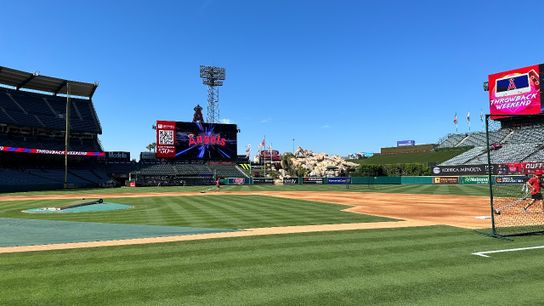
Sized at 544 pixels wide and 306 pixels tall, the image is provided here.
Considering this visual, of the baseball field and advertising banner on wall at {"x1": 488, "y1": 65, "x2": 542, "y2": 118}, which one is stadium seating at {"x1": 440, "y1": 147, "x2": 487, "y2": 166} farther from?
the baseball field

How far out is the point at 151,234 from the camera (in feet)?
40.3

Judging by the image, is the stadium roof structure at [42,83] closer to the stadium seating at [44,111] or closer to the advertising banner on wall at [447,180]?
the stadium seating at [44,111]

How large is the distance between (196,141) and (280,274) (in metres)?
69.6

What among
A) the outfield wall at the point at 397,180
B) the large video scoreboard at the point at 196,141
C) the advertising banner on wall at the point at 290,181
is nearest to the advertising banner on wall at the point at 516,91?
the outfield wall at the point at 397,180

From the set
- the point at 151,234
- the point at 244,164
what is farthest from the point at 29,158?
the point at 151,234

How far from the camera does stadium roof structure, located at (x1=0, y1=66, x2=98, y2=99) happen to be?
210 feet

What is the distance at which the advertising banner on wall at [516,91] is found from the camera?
56062 mm

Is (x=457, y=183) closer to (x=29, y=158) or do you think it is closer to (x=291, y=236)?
(x=291, y=236)

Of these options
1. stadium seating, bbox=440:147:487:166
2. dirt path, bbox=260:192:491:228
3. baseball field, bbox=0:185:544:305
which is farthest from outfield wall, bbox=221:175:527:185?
baseball field, bbox=0:185:544:305

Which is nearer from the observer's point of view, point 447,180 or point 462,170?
point 447,180

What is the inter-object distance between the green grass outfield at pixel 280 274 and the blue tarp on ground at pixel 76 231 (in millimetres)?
2091

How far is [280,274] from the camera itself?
7.28 meters

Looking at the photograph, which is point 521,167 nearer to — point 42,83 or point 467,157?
point 467,157

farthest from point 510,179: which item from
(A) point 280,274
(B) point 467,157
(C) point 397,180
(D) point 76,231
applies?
(D) point 76,231
